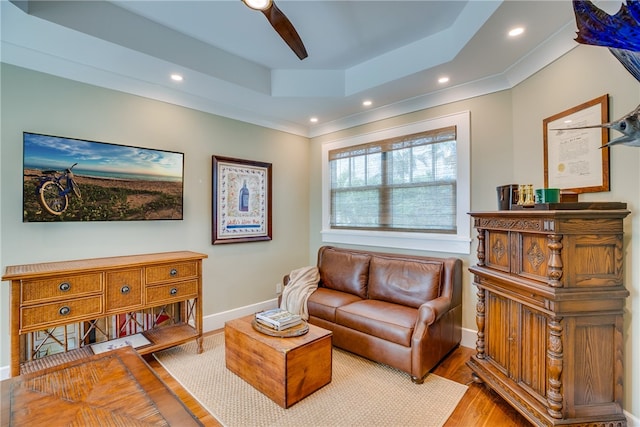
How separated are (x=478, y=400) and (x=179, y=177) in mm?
3286

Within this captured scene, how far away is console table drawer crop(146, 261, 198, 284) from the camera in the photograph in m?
2.50

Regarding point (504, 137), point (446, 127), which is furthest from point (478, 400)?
point (446, 127)

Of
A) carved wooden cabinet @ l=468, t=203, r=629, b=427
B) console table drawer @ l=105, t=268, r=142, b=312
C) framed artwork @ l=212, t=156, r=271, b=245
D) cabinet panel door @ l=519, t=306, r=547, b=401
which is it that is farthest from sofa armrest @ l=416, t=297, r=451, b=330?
console table drawer @ l=105, t=268, r=142, b=312

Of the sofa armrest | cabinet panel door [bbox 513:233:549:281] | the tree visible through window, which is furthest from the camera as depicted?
the tree visible through window

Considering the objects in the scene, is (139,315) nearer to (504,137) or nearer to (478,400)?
(478,400)

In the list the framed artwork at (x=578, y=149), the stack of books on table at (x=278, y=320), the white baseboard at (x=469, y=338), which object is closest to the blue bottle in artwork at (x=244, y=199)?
the stack of books on table at (x=278, y=320)

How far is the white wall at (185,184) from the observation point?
2.24 metres

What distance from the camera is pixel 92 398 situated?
1.25 metres

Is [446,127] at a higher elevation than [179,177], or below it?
higher

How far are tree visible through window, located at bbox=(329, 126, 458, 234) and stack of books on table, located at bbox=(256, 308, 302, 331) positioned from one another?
5.78 ft

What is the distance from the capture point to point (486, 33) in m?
2.06

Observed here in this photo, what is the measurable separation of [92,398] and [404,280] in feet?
8.42

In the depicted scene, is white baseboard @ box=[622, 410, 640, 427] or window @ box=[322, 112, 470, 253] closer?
white baseboard @ box=[622, 410, 640, 427]

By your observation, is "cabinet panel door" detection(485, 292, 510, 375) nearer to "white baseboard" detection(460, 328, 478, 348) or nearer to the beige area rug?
the beige area rug
